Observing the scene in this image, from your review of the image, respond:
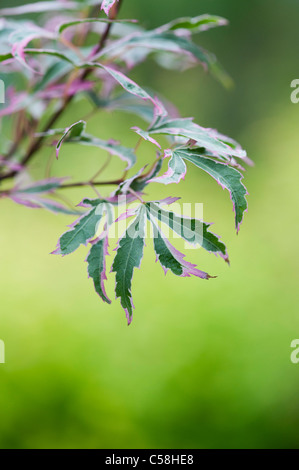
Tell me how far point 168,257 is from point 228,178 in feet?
0.29

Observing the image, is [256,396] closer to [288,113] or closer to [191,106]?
[288,113]

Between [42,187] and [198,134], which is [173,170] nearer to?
[198,134]

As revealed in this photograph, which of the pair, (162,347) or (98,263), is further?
Result: (162,347)

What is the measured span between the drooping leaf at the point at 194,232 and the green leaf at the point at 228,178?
0.08ft

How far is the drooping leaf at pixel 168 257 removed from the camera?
438 millimetres

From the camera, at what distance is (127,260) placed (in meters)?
0.43

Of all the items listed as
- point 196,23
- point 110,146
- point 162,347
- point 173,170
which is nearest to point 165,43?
point 196,23

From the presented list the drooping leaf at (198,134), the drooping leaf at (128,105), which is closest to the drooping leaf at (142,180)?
the drooping leaf at (198,134)

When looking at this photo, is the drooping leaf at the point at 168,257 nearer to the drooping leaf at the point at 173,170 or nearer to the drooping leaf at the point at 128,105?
the drooping leaf at the point at 173,170

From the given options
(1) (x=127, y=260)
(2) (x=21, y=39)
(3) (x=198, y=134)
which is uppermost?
(2) (x=21, y=39)

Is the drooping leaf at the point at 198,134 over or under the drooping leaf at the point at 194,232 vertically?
over

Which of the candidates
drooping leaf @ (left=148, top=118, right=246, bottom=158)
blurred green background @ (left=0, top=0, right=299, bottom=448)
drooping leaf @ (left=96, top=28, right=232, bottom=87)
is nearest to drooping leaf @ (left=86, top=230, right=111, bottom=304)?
drooping leaf @ (left=148, top=118, right=246, bottom=158)
